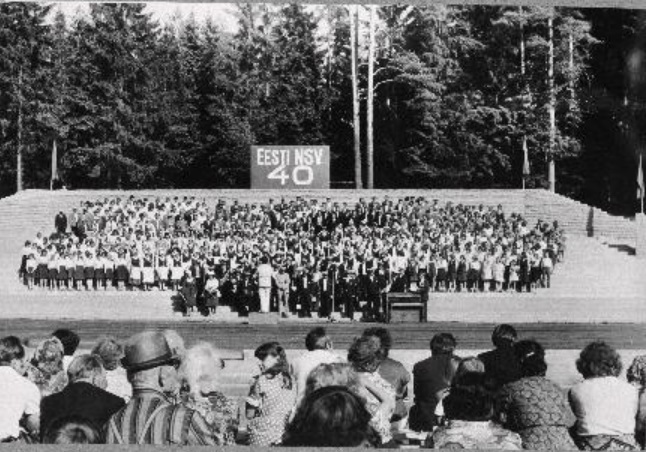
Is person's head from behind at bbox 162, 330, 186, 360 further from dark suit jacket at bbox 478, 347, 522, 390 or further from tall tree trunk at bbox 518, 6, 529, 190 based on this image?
tall tree trunk at bbox 518, 6, 529, 190

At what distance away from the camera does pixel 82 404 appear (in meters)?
5.66

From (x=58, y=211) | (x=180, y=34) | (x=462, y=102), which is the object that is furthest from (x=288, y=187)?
(x=180, y=34)

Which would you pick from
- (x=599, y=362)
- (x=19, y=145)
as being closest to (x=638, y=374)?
(x=599, y=362)

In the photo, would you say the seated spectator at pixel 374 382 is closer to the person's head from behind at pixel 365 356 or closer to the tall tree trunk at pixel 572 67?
the person's head from behind at pixel 365 356

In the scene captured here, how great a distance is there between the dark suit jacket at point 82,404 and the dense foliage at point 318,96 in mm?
33727

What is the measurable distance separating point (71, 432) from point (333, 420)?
1.08m

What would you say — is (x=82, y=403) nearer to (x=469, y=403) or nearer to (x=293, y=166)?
(x=469, y=403)

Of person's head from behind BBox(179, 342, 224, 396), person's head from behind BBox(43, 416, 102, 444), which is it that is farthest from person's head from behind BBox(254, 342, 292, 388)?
person's head from behind BBox(43, 416, 102, 444)

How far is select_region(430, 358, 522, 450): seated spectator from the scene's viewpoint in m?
5.08

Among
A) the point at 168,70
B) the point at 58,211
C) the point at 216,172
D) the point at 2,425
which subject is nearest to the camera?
the point at 2,425

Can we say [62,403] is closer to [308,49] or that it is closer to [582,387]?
[582,387]

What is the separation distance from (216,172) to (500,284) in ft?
69.6

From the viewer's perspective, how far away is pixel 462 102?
144ft

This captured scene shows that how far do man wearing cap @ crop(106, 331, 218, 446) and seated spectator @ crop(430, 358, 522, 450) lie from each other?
1124 millimetres
